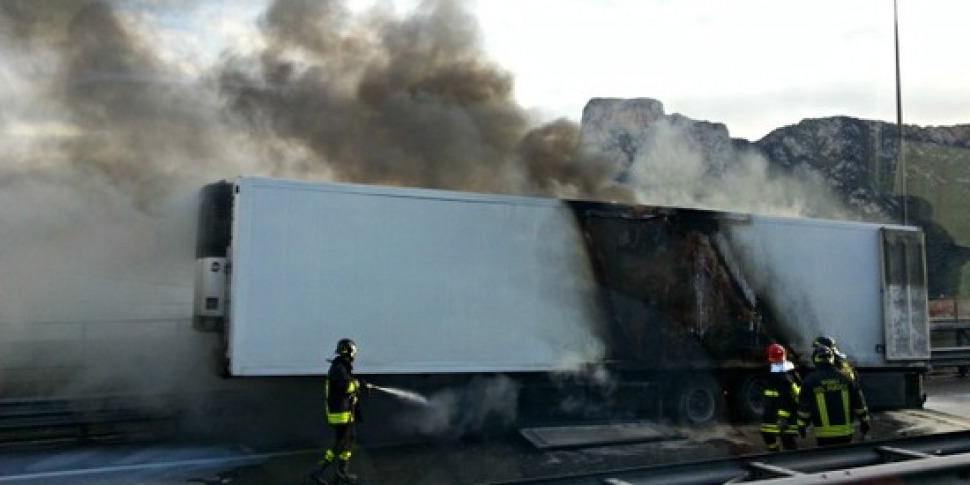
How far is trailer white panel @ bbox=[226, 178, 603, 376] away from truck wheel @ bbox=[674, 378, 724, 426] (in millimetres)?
1534

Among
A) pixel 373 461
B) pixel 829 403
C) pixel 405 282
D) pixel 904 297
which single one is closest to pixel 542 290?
pixel 405 282

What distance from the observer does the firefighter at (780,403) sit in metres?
7.41

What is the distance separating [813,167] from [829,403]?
59.7 meters

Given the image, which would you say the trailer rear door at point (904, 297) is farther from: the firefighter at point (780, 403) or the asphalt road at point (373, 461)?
the firefighter at point (780, 403)

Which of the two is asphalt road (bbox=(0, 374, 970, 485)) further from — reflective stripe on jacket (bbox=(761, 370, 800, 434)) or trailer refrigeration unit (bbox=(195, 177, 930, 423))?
reflective stripe on jacket (bbox=(761, 370, 800, 434))

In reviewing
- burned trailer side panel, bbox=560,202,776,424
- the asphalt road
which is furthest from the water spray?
burned trailer side panel, bbox=560,202,776,424

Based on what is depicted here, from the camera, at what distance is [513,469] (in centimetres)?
831

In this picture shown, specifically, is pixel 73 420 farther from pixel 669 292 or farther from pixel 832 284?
pixel 832 284

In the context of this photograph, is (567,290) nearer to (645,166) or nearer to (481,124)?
(481,124)

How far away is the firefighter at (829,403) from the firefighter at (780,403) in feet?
2.88

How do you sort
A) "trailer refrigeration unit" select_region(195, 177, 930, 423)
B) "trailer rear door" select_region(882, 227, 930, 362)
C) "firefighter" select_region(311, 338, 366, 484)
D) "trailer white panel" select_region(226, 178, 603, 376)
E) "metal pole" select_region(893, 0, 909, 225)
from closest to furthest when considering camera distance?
1. "firefighter" select_region(311, 338, 366, 484)
2. "trailer white panel" select_region(226, 178, 603, 376)
3. "trailer refrigeration unit" select_region(195, 177, 930, 423)
4. "trailer rear door" select_region(882, 227, 930, 362)
5. "metal pole" select_region(893, 0, 909, 225)

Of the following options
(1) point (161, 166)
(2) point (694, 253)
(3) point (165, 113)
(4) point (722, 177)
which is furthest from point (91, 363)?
(4) point (722, 177)

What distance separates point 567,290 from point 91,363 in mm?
6458

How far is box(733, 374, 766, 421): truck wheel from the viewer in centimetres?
1103
